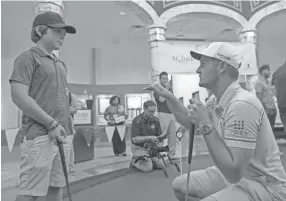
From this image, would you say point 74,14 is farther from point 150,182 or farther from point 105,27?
point 150,182

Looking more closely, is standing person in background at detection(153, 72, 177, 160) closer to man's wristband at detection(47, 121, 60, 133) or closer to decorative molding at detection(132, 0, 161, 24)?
decorative molding at detection(132, 0, 161, 24)

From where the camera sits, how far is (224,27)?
33.0 feet

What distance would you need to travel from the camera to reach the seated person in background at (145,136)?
452 cm

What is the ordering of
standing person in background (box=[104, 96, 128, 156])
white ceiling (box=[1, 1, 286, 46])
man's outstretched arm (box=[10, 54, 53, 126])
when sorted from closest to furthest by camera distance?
man's outstretched arm (box=[10, 54, 53, 126]), standing person in background (box=[104, 96, 128, 156]), white ceiling (box=[1, 1, 286, 46])

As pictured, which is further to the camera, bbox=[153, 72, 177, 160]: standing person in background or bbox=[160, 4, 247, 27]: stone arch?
bbox=[160, 4, 247, 27]: stone arch

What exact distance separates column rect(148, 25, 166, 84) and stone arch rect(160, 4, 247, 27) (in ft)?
1.16

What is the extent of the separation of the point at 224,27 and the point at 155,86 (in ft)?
30.3

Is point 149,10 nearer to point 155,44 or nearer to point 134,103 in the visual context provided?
point 155,44

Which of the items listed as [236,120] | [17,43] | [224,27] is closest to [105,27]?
[17,43]

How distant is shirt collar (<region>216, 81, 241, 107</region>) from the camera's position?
4.99 ft

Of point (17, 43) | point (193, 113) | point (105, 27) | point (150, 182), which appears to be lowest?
point (150, 182)

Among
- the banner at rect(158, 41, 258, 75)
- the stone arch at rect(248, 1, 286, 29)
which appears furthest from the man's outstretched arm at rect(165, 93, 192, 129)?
the stone arch at rect(248, 1, 286, 29)

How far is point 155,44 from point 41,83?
18.1 feet

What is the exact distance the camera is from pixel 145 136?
4.63 meters
